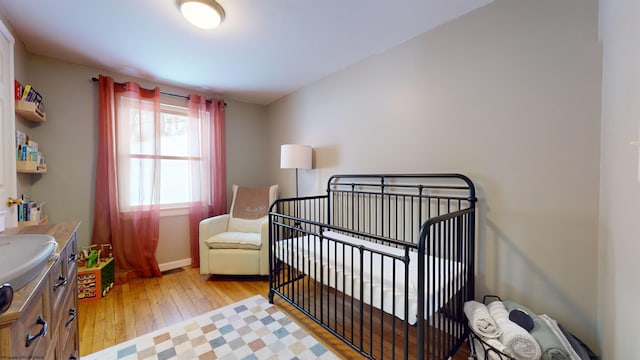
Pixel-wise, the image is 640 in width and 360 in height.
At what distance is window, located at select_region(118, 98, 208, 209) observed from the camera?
260cm

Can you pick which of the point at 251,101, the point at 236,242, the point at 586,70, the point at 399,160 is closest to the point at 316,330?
the point at 236,242

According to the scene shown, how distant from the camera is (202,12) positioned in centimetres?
154

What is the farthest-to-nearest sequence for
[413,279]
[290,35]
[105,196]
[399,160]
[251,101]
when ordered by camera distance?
[251,101]
[105,196]
[399,160]
[290,35]
[413,279]

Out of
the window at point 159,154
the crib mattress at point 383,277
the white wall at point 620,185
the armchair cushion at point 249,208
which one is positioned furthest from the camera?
the armchair cushion at point 249,208

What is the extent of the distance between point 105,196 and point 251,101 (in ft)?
6.72

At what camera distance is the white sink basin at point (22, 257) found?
608 millimetres

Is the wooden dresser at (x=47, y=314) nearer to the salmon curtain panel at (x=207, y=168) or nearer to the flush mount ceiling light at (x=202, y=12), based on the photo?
the flush mount ceiling light at (x=202, y=12)

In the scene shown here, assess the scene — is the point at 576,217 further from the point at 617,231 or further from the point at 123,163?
the point at 123,163

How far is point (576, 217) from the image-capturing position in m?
1.29

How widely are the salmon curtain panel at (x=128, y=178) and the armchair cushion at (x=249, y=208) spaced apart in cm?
82

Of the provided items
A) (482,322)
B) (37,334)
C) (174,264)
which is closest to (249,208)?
(174,264)

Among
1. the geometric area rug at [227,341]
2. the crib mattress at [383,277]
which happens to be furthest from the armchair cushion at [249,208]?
the crib mattress at [383,277]

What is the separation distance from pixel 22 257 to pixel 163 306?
1.63 metres

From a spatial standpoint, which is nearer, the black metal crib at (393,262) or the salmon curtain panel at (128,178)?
the black metal crib at (393,262)
